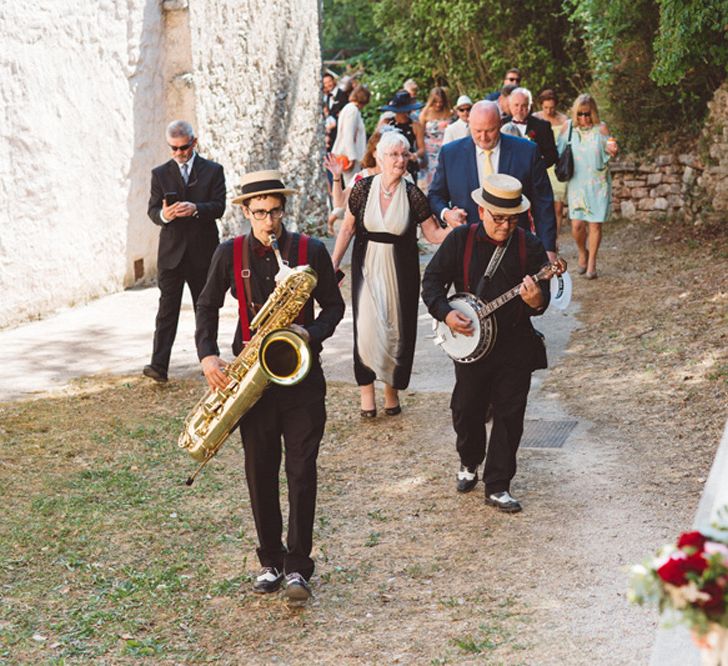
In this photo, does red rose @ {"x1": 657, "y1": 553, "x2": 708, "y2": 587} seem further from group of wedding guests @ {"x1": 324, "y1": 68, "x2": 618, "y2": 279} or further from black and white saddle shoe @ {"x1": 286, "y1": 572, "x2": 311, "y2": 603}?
group of wedding guests @ {"x1": 324, "y1": 68, "x2": 618, "y2": 279}

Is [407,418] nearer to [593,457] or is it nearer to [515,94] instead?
[593,457]

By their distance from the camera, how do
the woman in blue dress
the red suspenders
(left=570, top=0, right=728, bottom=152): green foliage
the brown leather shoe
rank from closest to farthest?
the red suspenders < the brown leather shoe < the woman in blue dress < (left=570, top=0, right=728, bottom=152): green foliage

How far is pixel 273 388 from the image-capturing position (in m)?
5.65

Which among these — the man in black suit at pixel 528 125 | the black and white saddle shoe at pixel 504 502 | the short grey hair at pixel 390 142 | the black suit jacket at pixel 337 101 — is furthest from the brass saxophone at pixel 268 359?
the black suit jacket at pixel 337 101

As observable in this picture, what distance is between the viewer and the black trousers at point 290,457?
566cm

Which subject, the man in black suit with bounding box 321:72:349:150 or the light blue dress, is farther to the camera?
the man in black suit with bounding box 321:72:349:150

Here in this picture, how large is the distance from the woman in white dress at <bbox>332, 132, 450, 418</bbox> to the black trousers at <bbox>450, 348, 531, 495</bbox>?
4.98 ft

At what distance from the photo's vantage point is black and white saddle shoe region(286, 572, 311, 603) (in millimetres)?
5625

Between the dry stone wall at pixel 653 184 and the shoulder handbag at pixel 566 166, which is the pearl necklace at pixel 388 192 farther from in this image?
the dry stone wall at pixel 653 184

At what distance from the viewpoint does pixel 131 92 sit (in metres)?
13.2

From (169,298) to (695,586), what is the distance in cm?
723

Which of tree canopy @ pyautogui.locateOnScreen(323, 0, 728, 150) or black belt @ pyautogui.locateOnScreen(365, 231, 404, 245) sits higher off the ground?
tree canopy @ pyautogui.locateOnScreen(323, 0, 728, 150)

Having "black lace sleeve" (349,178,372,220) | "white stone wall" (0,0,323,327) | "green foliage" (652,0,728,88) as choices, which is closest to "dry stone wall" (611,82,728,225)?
"green foliage" (652,0,728,88)

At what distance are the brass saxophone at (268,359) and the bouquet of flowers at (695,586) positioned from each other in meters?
2.77
